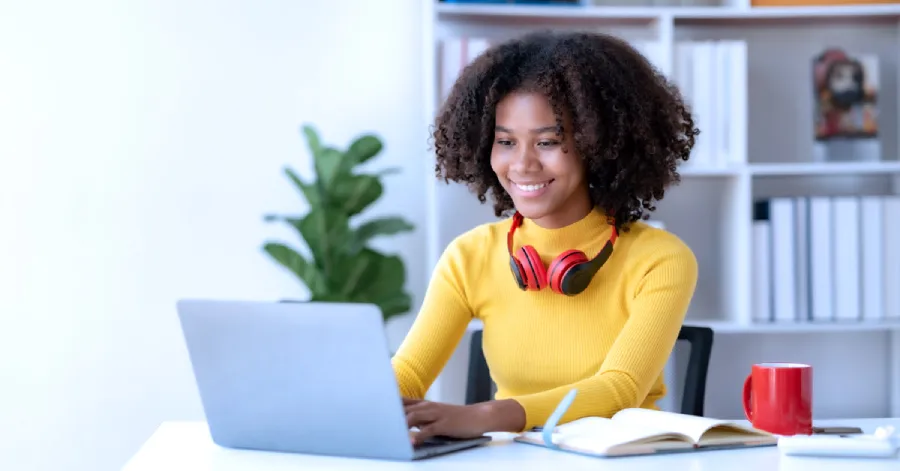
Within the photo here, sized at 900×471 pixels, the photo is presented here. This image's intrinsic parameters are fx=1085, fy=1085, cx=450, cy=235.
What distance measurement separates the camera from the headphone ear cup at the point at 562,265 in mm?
1698

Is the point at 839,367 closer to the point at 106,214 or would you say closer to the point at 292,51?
the point at 292,51

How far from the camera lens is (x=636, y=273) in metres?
1.73

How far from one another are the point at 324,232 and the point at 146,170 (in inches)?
25.5

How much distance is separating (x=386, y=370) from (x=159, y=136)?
224 centimetres

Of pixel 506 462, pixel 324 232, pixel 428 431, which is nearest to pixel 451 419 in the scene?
pixel 428 431

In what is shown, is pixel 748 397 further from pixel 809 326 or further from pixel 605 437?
pixel 809 326

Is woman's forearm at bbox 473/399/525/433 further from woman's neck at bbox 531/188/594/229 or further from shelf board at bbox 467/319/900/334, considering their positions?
shelf board at bbox 467/319/900/334

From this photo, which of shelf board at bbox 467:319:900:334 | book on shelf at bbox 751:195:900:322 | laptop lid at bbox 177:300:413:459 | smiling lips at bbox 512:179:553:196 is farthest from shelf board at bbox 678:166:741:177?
laptop lid at bbox 177:300:413:459

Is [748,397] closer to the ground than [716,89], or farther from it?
closer to the ground

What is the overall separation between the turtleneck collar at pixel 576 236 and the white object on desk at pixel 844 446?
2.08ft

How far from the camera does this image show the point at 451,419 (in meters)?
1.33

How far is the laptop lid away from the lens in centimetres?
117

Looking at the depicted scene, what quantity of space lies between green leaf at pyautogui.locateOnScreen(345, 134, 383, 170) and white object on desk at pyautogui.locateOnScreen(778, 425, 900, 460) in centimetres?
188

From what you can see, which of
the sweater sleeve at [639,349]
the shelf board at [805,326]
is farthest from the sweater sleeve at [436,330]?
the shelf board at [805,326]
